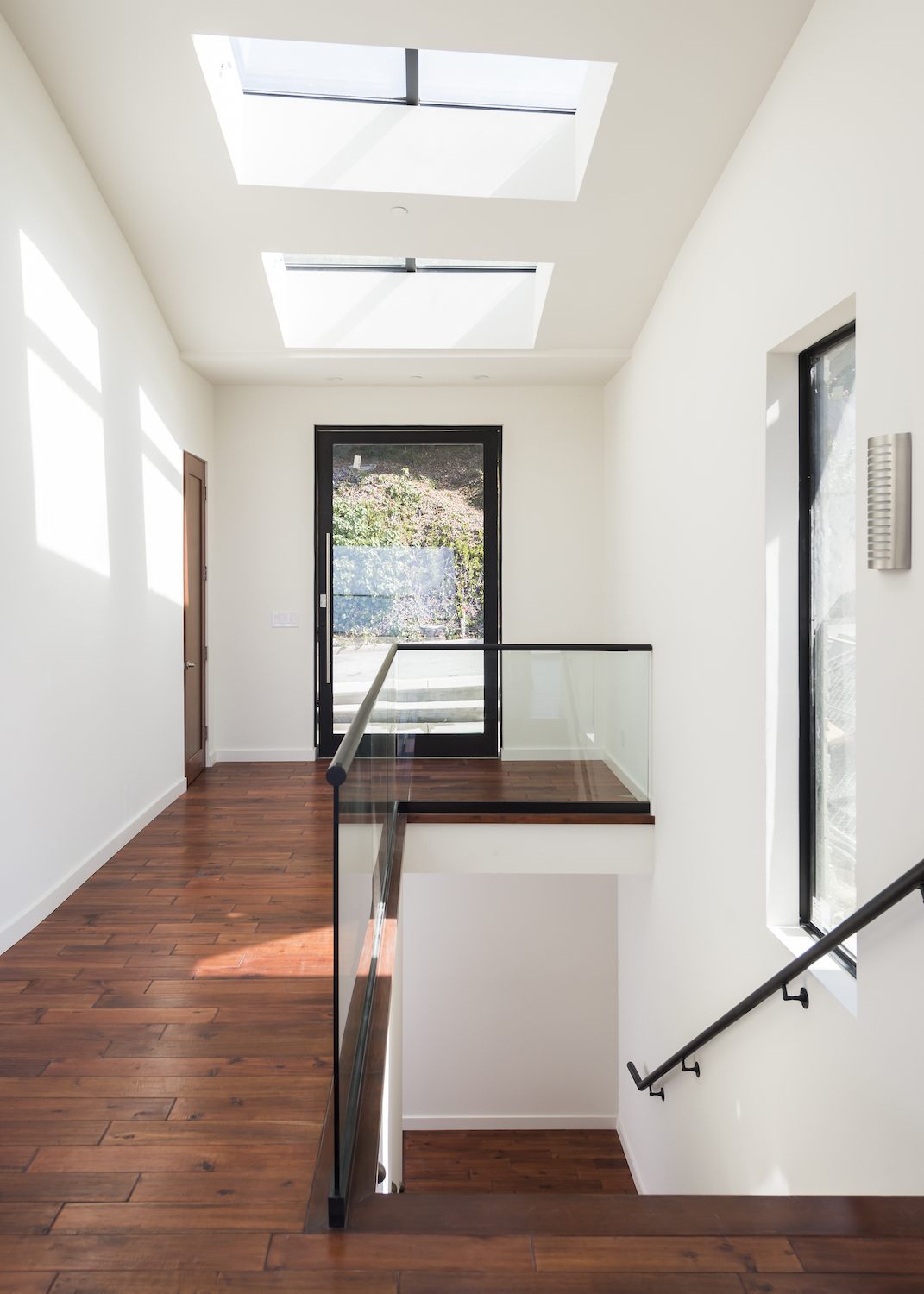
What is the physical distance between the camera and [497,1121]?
6555mm

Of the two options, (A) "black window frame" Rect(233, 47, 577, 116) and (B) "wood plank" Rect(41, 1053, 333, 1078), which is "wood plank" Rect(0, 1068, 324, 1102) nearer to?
(B) "wood plank" Rect(41, 1053, 333, 1078)

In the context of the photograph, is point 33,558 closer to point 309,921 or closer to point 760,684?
point 309,921

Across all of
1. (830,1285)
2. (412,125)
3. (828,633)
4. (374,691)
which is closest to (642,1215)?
(830,1285)

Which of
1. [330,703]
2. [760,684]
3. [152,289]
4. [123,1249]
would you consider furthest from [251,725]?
[123,1249]

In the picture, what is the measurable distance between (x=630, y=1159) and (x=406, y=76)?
22.1 feet

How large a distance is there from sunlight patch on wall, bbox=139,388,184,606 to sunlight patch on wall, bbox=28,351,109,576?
29.5 inches

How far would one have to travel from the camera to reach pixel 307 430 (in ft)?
21.9

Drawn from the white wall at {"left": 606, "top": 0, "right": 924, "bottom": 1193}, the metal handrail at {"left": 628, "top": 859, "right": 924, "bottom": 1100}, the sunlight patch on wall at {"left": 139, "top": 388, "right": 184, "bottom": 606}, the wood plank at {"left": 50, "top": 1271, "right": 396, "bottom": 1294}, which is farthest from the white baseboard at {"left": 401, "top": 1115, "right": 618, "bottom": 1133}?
Answer: the wood plank at {"left": 50, "top": 1271, "right": 396, "bottom": 1294}

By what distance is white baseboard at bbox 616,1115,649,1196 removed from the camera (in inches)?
214


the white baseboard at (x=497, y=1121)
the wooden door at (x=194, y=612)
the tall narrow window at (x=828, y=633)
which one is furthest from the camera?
the white baseboard at (x=497, y=1121)

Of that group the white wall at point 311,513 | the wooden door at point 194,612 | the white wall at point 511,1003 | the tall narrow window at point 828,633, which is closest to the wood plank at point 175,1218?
the tall narrow window at point 828,633

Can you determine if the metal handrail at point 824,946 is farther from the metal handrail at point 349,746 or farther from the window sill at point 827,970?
the metal handrail at point 349,746

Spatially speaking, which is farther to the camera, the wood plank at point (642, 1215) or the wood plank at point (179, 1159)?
the wood plank at point (179, 1159)

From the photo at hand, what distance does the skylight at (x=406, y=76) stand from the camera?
3.71m
